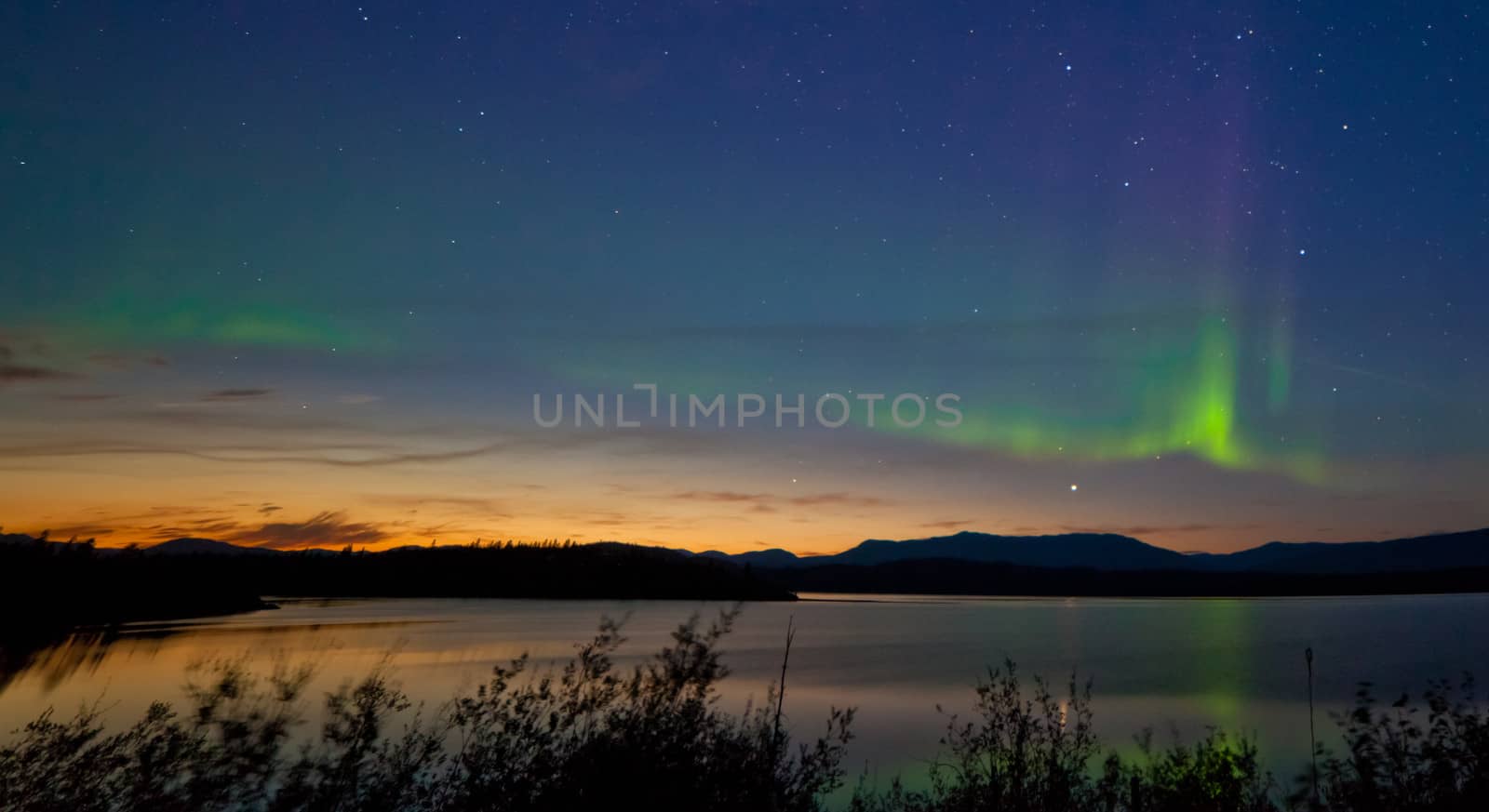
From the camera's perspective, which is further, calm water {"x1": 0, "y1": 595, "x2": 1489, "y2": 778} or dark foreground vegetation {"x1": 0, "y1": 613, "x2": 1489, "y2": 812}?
calm water {"x1": 0, "y1": 595, "x2": 1489, "y2": 778}

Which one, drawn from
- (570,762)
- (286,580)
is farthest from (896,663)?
(286,580)

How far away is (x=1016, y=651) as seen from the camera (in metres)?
61.0

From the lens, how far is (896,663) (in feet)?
171

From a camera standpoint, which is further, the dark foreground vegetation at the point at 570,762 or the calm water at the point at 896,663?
the calm water at the point at 896,663

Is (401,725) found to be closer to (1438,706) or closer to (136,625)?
(1438,706)

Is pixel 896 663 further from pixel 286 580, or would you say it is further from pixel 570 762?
→ pixel 286 580

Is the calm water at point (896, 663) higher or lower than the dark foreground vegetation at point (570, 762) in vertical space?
lower

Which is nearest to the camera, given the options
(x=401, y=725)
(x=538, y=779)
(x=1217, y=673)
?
(x=538, y=779)

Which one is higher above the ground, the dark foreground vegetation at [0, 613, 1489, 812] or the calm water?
the dark foreground vegetation at [0, 613, 1489, 812]

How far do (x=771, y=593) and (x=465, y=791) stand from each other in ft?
587

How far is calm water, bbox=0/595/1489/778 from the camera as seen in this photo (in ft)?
94.1

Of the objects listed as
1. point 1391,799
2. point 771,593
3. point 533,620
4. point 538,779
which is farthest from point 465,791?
point 771,593

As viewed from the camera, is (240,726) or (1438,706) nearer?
(240,726)

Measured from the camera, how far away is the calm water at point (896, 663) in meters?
28.7
